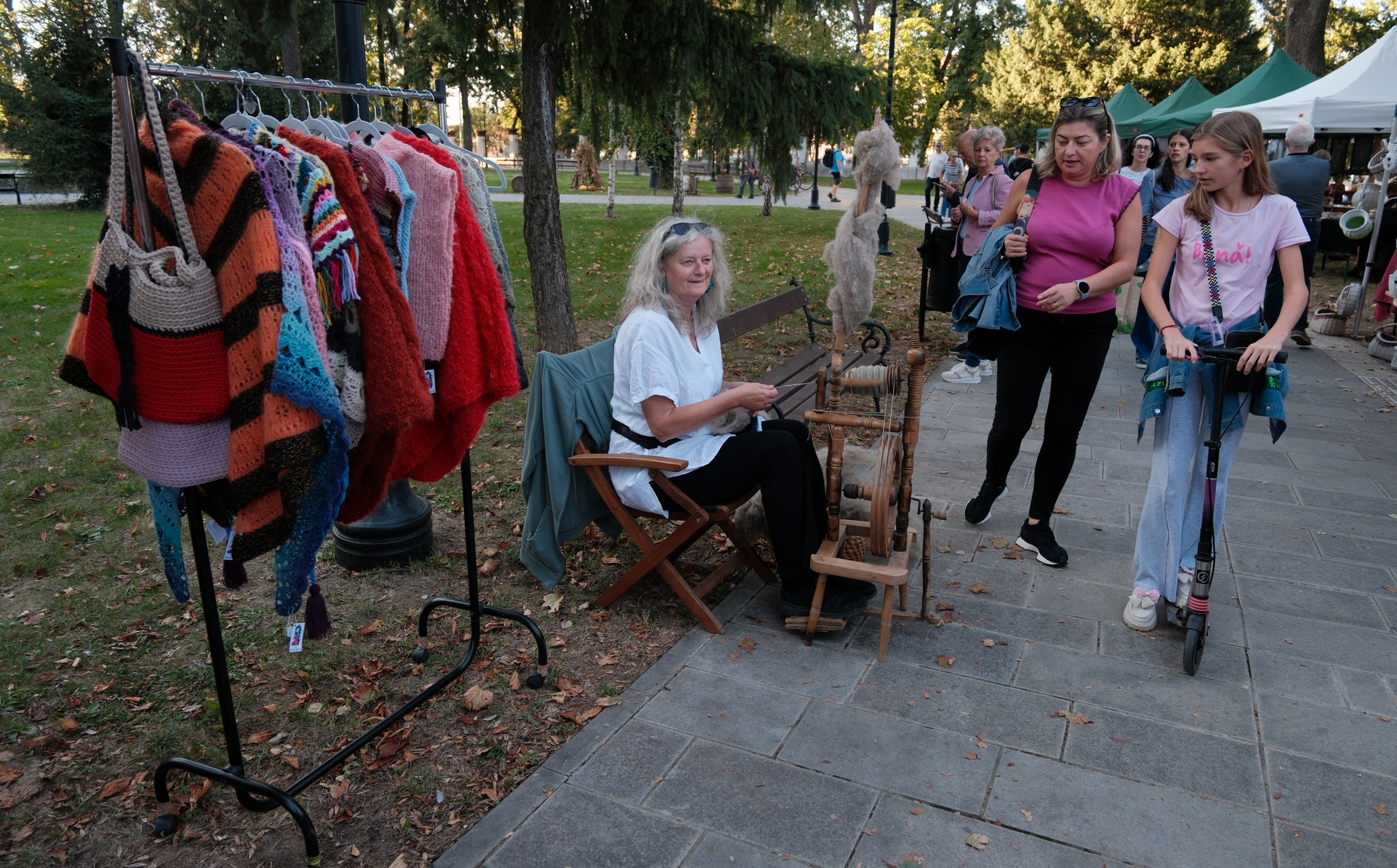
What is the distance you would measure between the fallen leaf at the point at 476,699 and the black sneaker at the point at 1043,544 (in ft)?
8.75

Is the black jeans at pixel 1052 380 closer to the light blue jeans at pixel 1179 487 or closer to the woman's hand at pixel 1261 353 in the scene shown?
the light blue jeans at pixel 1179 487

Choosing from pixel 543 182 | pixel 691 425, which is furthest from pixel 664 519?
pixel 543 182

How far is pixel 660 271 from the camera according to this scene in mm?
3615

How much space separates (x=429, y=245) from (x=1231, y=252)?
2.84 meters

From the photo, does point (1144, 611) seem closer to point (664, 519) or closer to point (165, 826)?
point (664, 519)

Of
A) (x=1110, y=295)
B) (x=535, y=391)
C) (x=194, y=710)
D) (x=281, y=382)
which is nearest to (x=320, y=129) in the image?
(x=281, y=382)

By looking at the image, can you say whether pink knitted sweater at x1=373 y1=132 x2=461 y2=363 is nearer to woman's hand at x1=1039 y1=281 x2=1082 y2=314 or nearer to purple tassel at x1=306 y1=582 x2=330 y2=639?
purple tassel at x1=306 y1=582 x2=330 y2=639

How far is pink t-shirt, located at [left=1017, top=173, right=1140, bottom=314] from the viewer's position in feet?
12.7

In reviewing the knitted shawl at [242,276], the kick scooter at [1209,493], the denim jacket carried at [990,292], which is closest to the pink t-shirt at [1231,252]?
the kick scooter at [1209,493]

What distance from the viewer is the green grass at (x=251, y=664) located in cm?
267

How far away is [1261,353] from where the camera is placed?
3.14m

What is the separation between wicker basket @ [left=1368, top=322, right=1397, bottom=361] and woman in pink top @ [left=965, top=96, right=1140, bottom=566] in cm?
700

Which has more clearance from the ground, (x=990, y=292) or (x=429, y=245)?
(x=429, y=245)

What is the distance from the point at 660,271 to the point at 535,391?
72 cm
